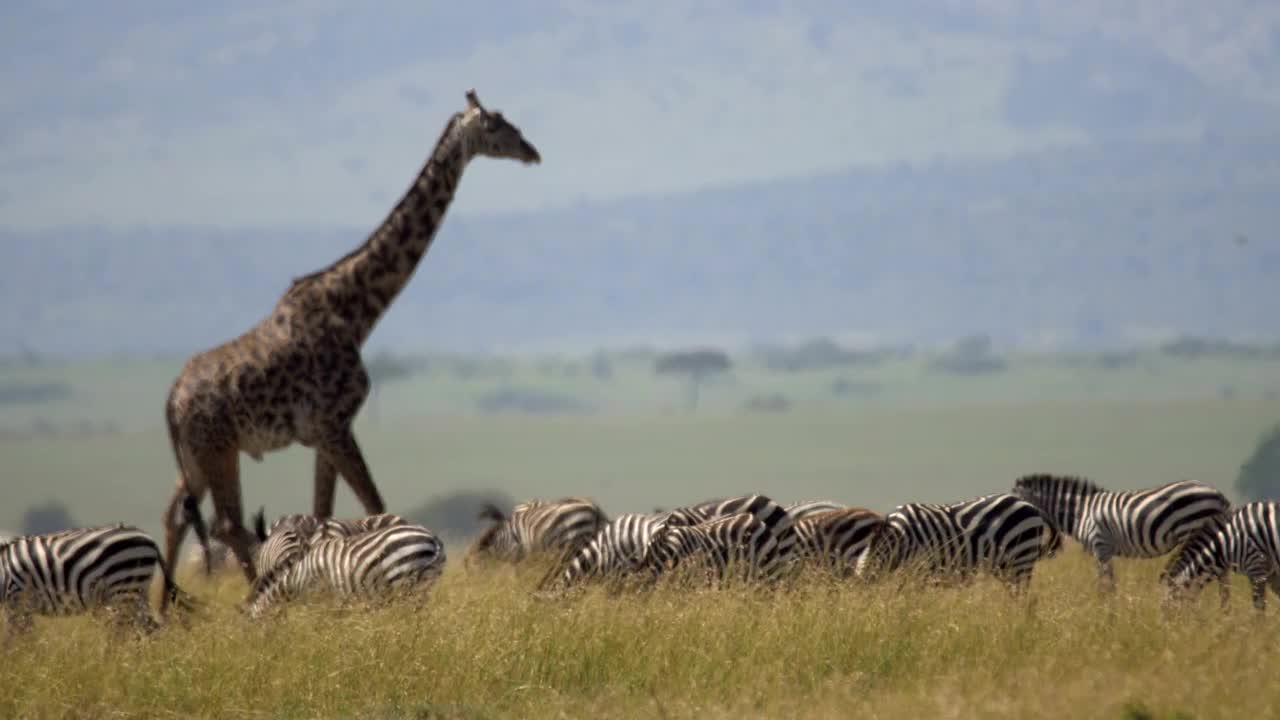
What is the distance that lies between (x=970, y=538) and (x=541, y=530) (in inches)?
212

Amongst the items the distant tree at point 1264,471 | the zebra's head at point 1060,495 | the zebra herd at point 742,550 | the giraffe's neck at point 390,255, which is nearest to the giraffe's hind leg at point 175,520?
the zebra herd at point 742,550

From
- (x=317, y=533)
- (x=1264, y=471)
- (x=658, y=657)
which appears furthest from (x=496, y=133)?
(x=1264, y=471)

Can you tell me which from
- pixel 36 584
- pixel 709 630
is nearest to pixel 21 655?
pixel 36 584

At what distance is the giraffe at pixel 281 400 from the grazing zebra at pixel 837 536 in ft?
17.5

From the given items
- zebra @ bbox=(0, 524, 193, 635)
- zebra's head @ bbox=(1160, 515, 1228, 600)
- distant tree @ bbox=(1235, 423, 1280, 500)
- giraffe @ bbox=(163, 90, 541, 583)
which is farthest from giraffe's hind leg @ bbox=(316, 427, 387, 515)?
distant tree @ bbox=(1235, 423, 1280, 500)

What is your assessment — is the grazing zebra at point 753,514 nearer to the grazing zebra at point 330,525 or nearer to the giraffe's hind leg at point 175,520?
the grazing zebra at point 330,525

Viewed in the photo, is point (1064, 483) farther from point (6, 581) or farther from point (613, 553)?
point (6, 581)

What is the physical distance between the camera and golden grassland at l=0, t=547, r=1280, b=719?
11.6 metres

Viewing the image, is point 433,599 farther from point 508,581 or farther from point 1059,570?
point 1059,570

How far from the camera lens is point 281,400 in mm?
18688

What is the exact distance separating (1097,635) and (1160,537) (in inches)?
190

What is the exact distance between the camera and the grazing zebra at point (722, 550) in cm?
1512

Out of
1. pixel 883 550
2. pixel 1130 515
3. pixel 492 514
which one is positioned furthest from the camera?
pixel 492 514


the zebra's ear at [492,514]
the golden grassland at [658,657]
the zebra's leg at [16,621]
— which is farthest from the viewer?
the zebra's ear at [492,514]
